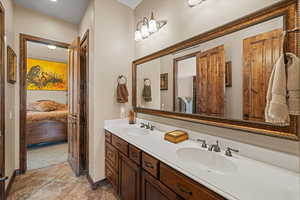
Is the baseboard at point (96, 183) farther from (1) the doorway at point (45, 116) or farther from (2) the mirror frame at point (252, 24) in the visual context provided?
(2) the mirror frame at point (252, 24)

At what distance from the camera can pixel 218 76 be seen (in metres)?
1.16

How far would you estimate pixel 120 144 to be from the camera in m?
1.57

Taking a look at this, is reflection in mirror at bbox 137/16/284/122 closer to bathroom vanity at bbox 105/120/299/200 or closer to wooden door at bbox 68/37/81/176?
bathroom vanity at bbox 105/120/299/200

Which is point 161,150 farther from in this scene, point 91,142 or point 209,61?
point 91,142

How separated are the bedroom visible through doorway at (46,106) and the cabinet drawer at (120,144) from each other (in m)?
1.85

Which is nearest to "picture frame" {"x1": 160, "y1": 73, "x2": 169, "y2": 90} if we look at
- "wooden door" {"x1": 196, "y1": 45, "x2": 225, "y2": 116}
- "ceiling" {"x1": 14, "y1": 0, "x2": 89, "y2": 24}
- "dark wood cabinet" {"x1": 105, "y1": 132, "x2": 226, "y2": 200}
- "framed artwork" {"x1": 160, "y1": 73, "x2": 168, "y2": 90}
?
"framed artwork" {"x1": 160, "y1": 73, "x2": 168, "y2": 90}

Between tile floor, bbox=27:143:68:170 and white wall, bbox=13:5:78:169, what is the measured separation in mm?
396

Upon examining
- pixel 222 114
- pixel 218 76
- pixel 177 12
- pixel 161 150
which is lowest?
pixel 161 150

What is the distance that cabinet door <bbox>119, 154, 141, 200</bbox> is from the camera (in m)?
1.27

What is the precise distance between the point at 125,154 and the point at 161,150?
1.83ft

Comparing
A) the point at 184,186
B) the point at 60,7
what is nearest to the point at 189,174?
the point at 184,186

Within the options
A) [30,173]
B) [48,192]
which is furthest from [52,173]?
[48,192]

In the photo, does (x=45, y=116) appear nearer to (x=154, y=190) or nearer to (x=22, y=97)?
(x=22, y=97)

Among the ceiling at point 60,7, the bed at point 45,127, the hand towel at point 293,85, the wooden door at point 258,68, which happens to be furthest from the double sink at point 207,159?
→ the bed at point 45,127
